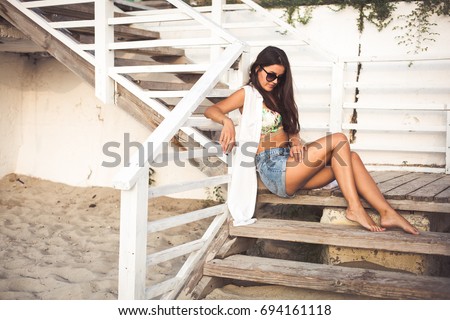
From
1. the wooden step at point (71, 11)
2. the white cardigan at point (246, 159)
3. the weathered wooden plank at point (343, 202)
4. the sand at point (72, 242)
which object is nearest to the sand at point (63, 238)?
the sand at point (72, 242)

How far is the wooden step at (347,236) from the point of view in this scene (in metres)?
3.13

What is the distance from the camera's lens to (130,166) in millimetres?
2760

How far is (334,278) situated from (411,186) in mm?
1422

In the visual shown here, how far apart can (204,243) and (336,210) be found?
1.01 metres

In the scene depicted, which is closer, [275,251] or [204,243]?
[204,243]

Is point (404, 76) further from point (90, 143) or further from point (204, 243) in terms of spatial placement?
point (90, 143)

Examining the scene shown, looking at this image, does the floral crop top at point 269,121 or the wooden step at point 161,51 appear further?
the wooden step at point 161,51

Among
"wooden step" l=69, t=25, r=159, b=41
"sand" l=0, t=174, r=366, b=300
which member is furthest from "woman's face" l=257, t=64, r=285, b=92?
"wooden step" l=69, t=25, r=159, b=41

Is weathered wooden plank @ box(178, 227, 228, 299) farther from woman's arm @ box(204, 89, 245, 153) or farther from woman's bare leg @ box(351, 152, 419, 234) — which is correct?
woman's bare leg @ box(351, 152, 419, 234)

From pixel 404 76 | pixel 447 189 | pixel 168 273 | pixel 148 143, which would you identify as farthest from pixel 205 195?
pixel 148 143

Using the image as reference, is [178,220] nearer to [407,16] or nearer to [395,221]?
[395,221]

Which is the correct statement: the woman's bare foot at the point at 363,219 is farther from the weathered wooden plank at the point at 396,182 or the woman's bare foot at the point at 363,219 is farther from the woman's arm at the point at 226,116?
the woman's arm at the point at 226,116

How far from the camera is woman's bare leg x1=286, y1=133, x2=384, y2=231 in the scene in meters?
3.47

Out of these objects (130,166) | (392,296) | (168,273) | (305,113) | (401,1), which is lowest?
(168,273)
